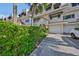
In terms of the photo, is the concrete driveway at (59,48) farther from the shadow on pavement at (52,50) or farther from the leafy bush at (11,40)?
the leafy bush at (11,40)

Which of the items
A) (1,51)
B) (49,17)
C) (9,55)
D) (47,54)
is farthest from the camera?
(49,17)

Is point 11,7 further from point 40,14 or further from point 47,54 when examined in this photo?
point 40,14

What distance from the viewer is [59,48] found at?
16.8 ft

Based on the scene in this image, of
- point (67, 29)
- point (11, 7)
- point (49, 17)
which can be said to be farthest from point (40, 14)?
point (11, 7)

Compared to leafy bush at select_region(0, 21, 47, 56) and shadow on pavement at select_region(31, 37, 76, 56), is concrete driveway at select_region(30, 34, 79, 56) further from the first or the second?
leafy bush at select_region(0, 21, 47, 56)

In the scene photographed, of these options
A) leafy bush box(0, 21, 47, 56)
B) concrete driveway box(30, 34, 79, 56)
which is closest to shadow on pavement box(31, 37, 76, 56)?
concrete driveway box(30, 34, 79, 56)

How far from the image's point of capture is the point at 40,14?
6441 millimetres

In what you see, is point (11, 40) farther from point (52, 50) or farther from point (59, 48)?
point (59, 48)

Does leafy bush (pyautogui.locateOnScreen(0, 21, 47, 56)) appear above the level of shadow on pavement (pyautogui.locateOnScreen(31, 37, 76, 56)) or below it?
above

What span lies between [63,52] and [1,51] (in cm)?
166

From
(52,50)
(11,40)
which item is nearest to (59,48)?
(52,50)

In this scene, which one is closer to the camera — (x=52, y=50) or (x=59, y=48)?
(x=52, y=50)

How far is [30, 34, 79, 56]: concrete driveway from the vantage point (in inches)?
182

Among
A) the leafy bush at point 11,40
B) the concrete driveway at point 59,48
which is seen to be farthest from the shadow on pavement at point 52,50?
the leafy bush at point 11,40
